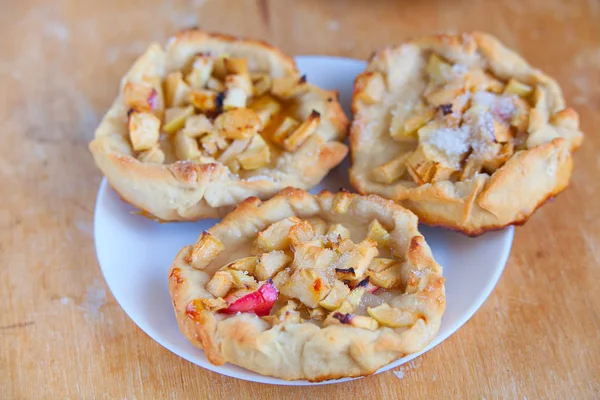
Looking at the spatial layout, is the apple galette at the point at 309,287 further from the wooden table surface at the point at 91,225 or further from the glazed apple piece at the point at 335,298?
the wooden table surface at the point at 91,225

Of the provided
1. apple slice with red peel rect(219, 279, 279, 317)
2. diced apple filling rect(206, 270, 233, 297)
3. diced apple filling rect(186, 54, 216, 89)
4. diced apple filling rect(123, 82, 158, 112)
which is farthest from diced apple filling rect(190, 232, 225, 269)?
diced apple filling rect(186, 54, 216, 89)

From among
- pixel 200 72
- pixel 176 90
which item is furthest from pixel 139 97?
pixel 200 72

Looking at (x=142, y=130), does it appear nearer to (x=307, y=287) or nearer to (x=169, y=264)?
(x=169, y=264)

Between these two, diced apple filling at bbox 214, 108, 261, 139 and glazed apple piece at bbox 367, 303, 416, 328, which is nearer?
glazed apple piece at bbox 367, 303, 416, 328

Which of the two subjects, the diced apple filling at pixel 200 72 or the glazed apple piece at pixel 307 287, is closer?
the glazed apple piece at pixel 307 287

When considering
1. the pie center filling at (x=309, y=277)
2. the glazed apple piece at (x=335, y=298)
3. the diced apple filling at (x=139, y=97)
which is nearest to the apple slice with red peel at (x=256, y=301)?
the pie center filling at (x=309, y=277)

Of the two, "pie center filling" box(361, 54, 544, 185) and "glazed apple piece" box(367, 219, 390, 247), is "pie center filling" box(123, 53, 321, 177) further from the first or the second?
"glazed apple piece" box(367, 219, 390, 247)

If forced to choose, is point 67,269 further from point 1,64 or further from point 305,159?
point 1,64
